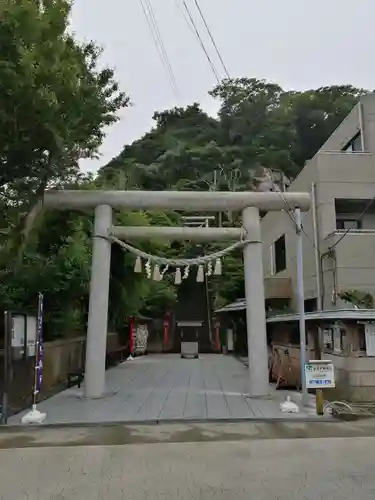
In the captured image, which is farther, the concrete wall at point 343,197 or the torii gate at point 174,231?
the concrete wall at point 343,197

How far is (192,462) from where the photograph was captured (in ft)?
20.2

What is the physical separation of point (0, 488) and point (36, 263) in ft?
27.1

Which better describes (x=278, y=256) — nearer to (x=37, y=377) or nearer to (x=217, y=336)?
(x=217, y=336)

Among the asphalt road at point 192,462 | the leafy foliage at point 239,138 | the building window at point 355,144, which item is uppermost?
the leafy foliage at point 239,138

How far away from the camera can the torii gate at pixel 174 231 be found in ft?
37.7

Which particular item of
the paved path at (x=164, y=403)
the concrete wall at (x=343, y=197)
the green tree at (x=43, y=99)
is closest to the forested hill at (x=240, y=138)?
the concrete wall at (x=343, y=197)

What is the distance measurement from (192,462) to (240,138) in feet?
131

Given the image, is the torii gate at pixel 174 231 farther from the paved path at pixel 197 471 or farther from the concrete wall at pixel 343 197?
the paved path at pixel 197 471

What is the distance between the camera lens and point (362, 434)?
7871mm

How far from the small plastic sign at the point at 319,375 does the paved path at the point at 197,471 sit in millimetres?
2110

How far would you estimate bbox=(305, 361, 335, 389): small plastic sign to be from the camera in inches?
376

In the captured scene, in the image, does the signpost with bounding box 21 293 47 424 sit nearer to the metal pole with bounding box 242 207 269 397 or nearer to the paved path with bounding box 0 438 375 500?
the paved path with bounding box 0 438 375 500

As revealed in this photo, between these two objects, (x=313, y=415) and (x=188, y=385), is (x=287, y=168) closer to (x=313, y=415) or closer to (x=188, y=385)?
(x=188, y=385)

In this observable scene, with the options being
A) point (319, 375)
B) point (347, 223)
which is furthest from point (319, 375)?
point (347, 223)
